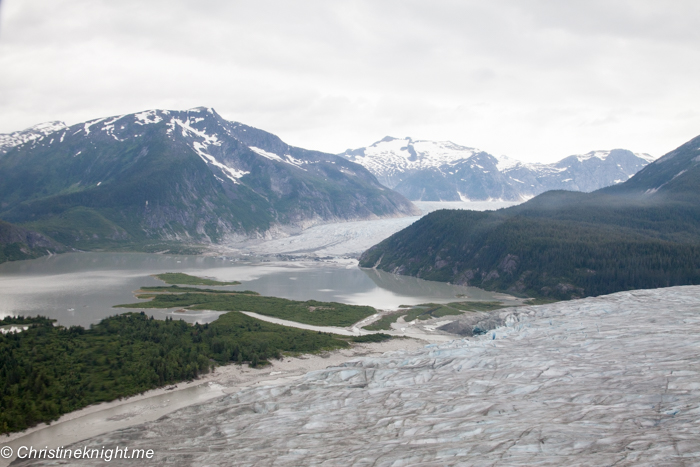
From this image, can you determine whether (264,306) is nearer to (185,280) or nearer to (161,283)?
(161,283)

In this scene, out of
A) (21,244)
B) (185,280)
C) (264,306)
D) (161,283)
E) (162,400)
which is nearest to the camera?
(162,400)

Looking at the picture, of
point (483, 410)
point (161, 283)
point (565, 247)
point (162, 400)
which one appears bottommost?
point (162, 400)

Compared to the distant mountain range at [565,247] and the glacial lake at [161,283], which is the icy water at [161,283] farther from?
the distant mountain range at [565,247]

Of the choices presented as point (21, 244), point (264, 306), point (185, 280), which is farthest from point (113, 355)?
point (21, 244)

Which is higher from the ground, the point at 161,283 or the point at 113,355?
the point at 161,283

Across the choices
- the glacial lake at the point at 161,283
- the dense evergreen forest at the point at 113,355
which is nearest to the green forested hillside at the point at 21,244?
the glacial lake at the point at 161,283

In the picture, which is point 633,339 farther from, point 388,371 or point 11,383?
point 11,383

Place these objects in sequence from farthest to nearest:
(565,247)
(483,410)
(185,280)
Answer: (565,247)
(185,280)
(483,410)
